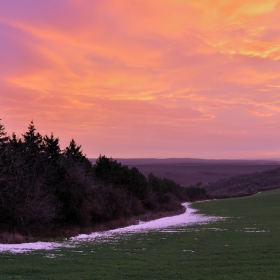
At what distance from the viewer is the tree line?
3812cm

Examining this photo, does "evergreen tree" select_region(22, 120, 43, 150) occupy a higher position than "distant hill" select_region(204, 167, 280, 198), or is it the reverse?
"evergreen tree" select_region(22, 120, 43, 150)

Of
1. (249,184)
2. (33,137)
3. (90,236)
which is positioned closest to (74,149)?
(33,137)

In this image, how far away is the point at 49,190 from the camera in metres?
45.9

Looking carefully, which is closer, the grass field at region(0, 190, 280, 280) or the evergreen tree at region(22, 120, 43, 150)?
the grass field at region(0, 190, 280, 280)

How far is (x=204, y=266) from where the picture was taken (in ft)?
51.3

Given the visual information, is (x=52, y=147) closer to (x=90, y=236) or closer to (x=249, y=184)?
(x=90, y=236)

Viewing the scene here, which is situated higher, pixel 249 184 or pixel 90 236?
pixel 90 236

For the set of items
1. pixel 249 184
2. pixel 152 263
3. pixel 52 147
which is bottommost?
pixel 249 184

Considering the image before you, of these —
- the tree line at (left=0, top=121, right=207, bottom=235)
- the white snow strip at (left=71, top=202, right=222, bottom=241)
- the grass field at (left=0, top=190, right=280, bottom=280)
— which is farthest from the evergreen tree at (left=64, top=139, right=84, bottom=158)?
the grass field at (left=0, top=190, right=280, bottom=280)

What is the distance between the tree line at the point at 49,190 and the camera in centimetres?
3812

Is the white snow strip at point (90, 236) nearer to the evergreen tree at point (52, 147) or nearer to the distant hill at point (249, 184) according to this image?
the evergreen tree at point (52, 147)

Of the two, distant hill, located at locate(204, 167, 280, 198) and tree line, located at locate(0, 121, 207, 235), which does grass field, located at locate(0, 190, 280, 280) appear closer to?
tree line, located at locate(0, 121, 207, 235)

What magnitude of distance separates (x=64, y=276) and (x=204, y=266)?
6.12 m

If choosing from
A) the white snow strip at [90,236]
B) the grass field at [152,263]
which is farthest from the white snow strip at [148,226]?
the grass field at [152,263]
